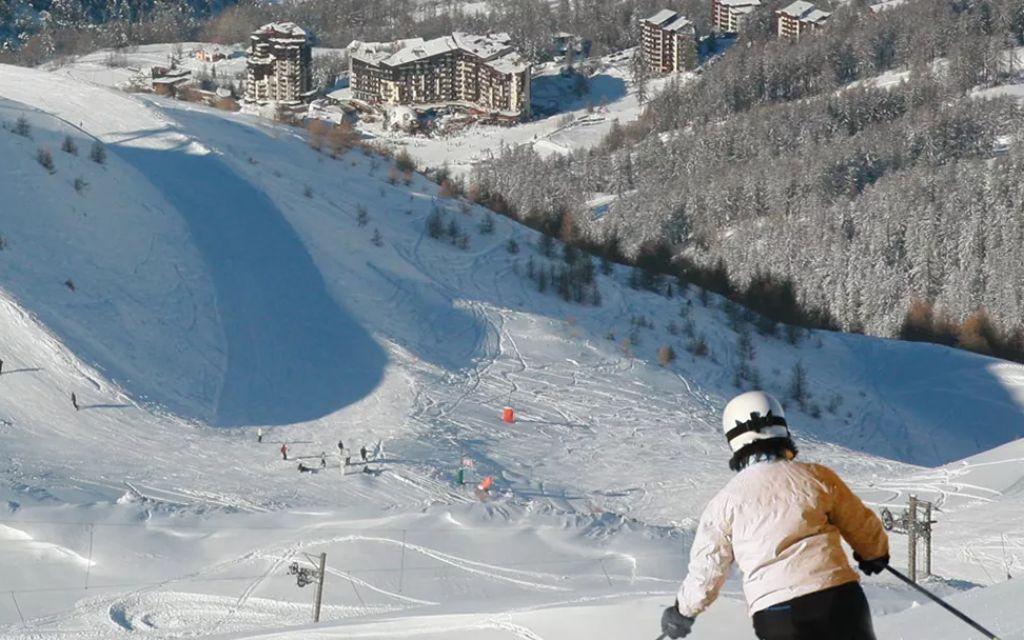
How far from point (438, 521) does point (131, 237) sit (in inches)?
600

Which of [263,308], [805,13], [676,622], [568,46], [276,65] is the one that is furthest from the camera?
[805,13]

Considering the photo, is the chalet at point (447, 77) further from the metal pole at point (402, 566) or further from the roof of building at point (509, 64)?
the metal pole at point (402, 566)

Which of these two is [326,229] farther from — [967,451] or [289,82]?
[289,82]

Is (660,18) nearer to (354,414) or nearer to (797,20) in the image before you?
(797,20)

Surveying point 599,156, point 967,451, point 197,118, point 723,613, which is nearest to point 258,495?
point 723,613

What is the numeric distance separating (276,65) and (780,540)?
260 feet

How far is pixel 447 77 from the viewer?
269 ft

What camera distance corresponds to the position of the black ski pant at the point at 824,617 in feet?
15.2

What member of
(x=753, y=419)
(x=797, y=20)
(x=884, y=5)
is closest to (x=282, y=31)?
(x=797, y=20)

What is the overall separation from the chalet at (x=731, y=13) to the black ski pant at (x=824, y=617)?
3790 inches

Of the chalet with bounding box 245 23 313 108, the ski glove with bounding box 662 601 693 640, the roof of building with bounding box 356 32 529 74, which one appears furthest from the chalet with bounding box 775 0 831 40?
the ski glove with bounding box 662 601 693 640

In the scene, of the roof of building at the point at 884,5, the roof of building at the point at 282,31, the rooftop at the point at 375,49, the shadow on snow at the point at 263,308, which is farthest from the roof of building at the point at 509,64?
the shadow on snow at the point at 263,308

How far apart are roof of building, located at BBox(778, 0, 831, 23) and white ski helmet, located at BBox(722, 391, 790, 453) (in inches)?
3791

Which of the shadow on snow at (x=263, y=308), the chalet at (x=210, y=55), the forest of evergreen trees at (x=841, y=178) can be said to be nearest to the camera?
the shadow on snow at (x=263, y=308)
